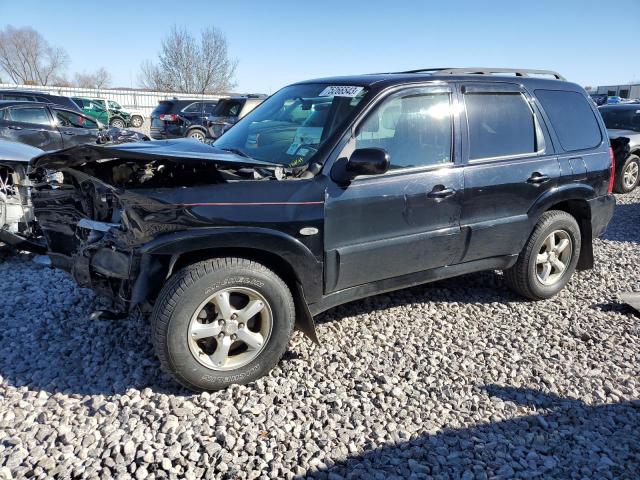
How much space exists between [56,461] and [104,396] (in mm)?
570

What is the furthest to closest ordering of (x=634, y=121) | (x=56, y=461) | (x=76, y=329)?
(x=634, y=121)
(x=76, y=329)
(x=56, y=461)

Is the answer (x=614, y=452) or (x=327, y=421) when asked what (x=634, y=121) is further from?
(x=327, y=421)

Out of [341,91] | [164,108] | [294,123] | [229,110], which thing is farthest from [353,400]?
[164,108]

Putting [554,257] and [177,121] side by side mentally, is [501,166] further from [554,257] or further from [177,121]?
[177,121]

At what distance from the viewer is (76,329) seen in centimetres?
390

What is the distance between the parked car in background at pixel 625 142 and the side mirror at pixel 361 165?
8700 millimetres

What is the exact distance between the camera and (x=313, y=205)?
3.26 m

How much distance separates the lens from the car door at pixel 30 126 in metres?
10.4

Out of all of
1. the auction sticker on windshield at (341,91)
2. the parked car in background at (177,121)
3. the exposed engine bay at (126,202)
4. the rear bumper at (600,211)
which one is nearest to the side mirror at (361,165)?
the exposed engine bay at (126,202)

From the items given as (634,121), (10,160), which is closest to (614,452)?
(10,160)

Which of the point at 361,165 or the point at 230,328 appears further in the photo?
the point at 361,165

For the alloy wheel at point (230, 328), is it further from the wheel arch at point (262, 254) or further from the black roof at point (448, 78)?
the black roof at point (448, 78)

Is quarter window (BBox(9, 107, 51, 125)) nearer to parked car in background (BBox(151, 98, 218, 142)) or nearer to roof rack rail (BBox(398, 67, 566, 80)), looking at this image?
parked car in background (BBox(151, 98, 218, 142))

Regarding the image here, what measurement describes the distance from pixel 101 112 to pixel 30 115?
16.0 meters
